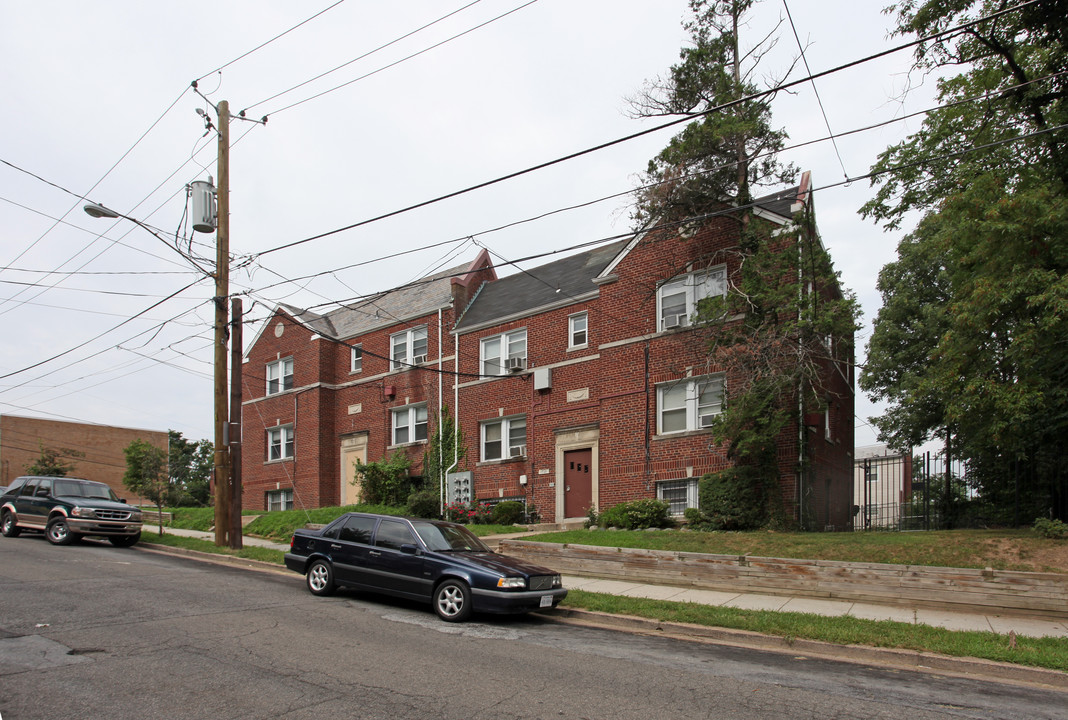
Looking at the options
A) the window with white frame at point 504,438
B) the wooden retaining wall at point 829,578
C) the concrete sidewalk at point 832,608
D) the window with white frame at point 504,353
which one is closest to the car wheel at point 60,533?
the wooden retaining wall at point 829,578

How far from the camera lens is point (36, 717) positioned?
5754mm

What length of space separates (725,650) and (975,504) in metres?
18.4

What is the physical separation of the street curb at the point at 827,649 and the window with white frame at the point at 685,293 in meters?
11.0

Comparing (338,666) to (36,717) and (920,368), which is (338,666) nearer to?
Result: (36,717)

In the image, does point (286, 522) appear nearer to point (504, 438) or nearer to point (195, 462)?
point (504, 438)

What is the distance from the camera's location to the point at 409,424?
1120 inches

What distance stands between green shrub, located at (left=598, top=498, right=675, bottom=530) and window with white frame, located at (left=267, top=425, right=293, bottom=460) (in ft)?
58.5

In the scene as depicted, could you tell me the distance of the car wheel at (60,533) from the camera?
17.5 metres

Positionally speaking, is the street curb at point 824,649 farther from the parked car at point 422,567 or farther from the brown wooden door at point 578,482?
the brown wooden door at point 578,482

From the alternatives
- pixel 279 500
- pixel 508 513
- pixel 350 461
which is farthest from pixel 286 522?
pixel 279 500

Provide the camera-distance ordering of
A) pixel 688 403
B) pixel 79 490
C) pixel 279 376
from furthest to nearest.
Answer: pixel 279 376, pixel 688 403, pixel 79 490

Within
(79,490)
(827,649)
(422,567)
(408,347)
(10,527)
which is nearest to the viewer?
(827,649)

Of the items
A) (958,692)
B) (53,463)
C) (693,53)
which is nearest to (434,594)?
(958,692)

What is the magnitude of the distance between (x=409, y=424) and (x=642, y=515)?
12.2 meters
